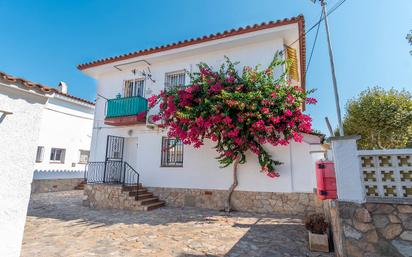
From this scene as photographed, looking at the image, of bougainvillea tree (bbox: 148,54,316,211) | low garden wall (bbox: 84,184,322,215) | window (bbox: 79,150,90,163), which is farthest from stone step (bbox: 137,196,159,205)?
window (bbox: 79,150,90,163)

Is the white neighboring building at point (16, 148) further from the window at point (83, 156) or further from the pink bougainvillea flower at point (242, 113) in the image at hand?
the window at point (83, 156)

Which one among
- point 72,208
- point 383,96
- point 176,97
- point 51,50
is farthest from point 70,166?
point 383,96

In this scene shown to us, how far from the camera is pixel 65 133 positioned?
601 inches

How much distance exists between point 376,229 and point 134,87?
456 inches

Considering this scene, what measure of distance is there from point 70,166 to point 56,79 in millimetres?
7515

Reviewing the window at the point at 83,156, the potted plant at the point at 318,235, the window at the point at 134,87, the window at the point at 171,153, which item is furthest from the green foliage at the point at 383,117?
the window at the point at 83,156

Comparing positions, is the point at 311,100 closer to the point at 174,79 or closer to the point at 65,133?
the point at 174,79

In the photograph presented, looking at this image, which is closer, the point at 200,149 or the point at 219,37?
the point at 219,37

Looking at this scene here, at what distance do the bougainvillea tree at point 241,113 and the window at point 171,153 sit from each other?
1802mm

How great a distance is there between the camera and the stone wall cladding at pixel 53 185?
44.1ft

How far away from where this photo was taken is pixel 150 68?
1158 centimetres

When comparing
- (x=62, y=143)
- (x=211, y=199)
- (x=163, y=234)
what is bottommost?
(x=163, y=234)

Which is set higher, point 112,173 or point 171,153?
point 171,153

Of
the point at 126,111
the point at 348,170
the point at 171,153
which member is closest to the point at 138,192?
the point at 171,153
